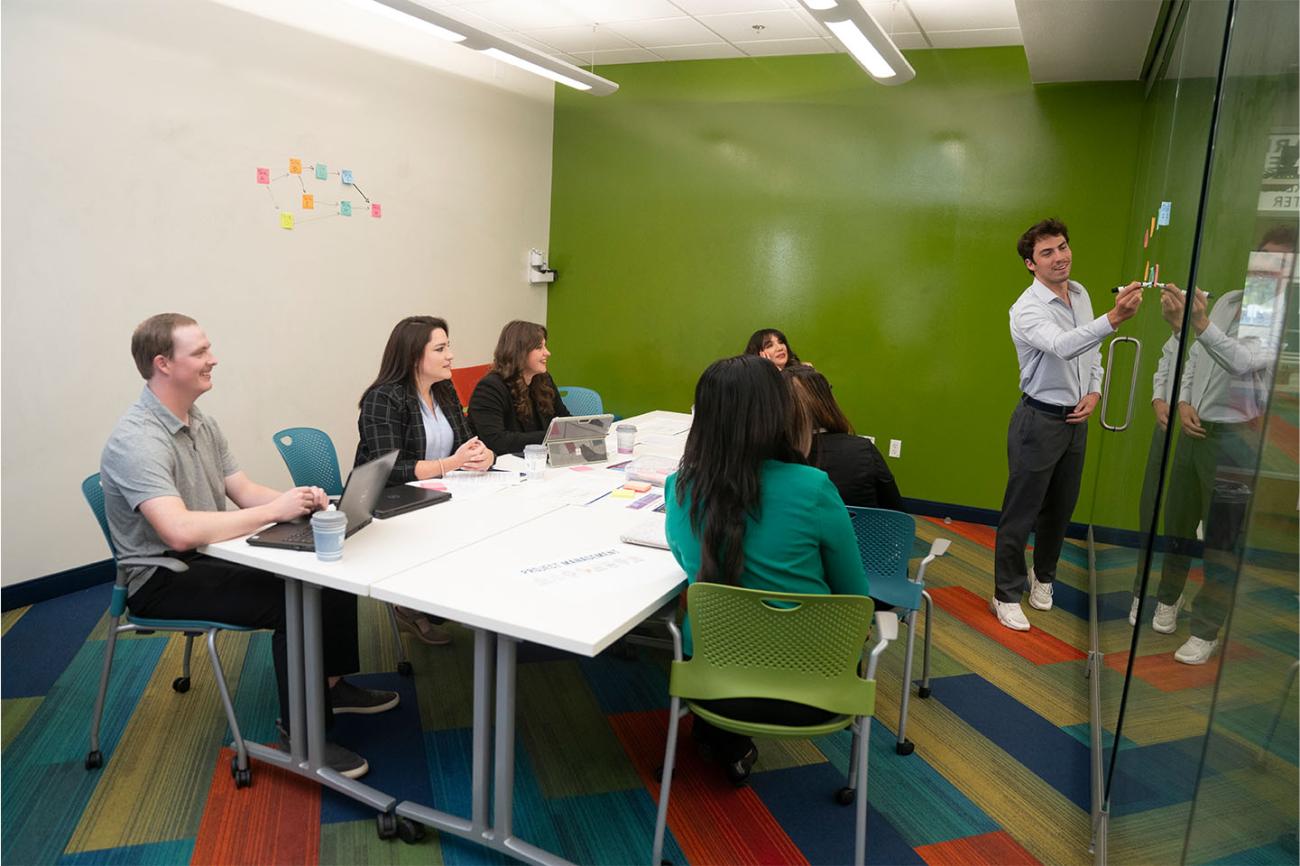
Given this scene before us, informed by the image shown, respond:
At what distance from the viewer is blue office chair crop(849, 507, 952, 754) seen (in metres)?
2.91

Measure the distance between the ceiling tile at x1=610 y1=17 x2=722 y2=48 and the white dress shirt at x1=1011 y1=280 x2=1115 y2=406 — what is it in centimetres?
276

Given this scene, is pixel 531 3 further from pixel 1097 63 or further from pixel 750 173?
pixel 1097 63

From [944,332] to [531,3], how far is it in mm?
3325

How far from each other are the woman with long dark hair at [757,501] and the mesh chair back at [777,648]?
8 centimetres

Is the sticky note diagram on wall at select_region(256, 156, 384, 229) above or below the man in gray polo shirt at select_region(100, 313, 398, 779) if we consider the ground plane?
above

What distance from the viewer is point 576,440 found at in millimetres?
3672

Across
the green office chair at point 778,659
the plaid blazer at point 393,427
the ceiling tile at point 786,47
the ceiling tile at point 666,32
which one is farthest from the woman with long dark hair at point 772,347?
the green office chair at point 778,659

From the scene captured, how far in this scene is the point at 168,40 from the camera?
406cm

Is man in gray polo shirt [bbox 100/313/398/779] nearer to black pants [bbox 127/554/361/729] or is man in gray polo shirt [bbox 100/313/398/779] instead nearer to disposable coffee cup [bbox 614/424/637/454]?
black pants [bbox 127/554/361/729]

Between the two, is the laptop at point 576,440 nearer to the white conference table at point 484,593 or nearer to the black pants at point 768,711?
the white conference table at point 484,593

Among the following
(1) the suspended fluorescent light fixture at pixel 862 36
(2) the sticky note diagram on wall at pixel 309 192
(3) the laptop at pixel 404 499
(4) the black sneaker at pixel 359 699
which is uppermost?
(1) the suspended fluorescent light fixture at pixel 862 36

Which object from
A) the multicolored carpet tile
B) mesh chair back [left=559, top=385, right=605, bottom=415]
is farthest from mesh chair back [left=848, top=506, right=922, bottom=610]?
mesh chair back [left=559, top=385, right=605, bottom=415]

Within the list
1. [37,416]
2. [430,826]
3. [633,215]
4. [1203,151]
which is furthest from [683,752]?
[633,215]

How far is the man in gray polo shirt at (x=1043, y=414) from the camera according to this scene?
395 centimetres
